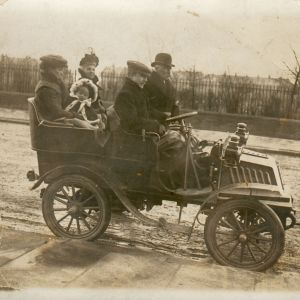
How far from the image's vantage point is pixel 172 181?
4180 mm

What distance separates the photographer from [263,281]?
370 centimetres

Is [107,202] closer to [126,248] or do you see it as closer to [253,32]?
[126,248]

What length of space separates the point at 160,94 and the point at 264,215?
1.50m

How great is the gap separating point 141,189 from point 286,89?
194 centimetres

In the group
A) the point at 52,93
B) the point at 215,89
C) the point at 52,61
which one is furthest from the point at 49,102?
the point at 215,89

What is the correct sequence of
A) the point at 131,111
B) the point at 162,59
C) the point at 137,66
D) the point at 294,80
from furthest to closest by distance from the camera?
the point at 294,80 < the point at 162,59 < the point at 137,66 < the point at 131,111

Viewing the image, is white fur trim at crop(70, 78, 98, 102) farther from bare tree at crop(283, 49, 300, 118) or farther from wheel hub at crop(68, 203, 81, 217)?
bare tree at crop(283, 49, 300, 118)

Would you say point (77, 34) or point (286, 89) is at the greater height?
point (77, 34)

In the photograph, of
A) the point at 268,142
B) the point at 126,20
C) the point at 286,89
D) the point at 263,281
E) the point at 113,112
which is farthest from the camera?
the point at 268,142

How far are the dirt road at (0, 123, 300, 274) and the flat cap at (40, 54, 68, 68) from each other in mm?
1477

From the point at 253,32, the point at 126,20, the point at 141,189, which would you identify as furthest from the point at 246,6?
the point at 141,189

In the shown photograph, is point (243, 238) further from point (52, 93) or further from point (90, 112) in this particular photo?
point (52, 93)

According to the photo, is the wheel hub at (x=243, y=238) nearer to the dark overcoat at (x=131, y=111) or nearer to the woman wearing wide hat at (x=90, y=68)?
the dark overcoat at (x=131, y=111)

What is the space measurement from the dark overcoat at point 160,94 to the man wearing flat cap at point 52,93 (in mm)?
729
